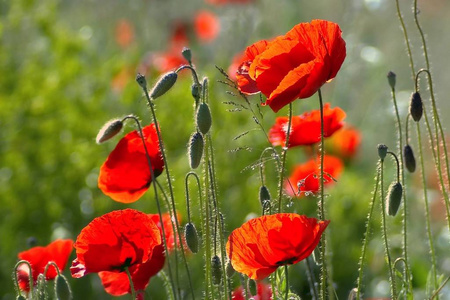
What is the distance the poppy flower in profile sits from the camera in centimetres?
168

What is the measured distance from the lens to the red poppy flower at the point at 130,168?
1.69 metres

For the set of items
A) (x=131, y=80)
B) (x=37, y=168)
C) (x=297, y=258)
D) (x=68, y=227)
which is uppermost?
(x=131, y=80)

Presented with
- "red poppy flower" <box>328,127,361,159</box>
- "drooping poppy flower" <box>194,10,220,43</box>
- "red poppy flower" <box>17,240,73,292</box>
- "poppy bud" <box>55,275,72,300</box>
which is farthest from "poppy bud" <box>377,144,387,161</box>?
"drooping poppy flower" <box>194,10,220,43</box>

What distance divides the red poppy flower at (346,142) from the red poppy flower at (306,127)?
196 cm

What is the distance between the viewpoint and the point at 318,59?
4.75ft

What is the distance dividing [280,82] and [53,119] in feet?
8.22

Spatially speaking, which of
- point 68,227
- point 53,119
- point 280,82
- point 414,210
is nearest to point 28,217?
point 68,227

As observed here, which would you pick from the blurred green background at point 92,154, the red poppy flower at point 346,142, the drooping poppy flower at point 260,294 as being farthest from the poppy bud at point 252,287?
the red poppy flower at point 346,142

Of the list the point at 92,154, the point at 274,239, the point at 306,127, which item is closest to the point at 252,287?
the point at 274,239

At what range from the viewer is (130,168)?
170 cm

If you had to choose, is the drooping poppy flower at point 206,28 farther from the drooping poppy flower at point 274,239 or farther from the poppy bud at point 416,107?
the drooping poppy flower at point 274,239

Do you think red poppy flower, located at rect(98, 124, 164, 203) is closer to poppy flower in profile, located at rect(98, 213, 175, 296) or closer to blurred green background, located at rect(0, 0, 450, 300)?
poppy flower in profile, located at rect(98, 213, 175, 296)

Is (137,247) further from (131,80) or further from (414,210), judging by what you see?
(414,210)

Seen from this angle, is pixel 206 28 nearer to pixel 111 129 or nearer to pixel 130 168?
pixel 130 168
